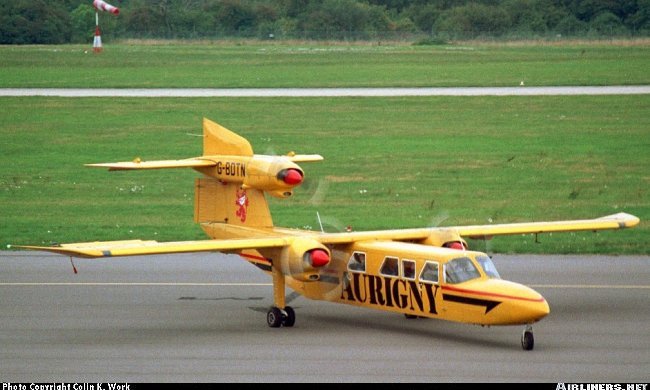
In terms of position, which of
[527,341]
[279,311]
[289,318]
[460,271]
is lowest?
[289,318]

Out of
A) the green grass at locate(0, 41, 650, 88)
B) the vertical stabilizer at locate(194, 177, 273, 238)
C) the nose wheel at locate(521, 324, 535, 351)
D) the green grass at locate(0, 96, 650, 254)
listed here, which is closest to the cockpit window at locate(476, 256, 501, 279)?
the nose wheel at locate(521, 324, 535, 351)

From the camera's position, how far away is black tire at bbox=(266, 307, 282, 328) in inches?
979

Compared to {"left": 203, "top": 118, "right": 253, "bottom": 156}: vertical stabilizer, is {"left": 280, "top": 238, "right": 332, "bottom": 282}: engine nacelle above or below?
below

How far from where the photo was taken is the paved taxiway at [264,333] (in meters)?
20.9

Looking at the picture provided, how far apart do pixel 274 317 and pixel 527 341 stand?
519 cm

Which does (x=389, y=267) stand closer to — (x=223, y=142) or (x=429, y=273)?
(x=429, y=273)

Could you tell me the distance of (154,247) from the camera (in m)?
23.6

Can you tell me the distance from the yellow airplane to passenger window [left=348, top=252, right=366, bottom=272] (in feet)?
0.06

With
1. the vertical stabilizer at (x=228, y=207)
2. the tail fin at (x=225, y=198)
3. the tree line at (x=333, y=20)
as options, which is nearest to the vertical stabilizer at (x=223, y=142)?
the tail fin at (x=225, y=198)

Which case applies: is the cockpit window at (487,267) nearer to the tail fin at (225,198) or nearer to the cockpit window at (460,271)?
the cockpit window at (460,271)

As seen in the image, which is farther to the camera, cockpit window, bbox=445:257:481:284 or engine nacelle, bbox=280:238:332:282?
engine nacelle, bbox=280:238:332:282

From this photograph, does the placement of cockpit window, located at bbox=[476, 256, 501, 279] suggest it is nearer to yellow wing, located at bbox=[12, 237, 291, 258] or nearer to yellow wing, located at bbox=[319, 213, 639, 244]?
yellow wing, located at bbox=[319, 213, 639, 244]

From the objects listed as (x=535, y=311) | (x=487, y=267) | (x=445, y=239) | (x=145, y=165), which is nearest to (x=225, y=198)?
(x=145, y=165)

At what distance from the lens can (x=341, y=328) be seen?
2488 cm
